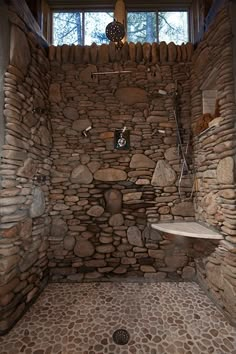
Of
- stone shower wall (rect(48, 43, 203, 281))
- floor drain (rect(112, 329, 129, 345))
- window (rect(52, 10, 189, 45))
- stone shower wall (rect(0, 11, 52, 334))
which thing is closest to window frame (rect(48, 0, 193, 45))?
window (rect(52, 10, 189, 45))

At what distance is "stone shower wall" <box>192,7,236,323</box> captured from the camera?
1.61 m

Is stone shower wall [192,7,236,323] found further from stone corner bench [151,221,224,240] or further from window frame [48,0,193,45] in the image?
window frame [48,0,193,45]

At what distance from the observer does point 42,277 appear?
214 centimetres

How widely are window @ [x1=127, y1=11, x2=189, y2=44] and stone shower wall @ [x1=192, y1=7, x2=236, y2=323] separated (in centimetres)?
72

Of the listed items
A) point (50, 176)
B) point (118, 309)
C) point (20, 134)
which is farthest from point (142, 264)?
point (20, 134)

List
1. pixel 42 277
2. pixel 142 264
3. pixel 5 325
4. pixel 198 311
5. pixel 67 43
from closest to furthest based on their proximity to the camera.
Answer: pixel 5 325 → pixel 198 311 → pixel 42 277 → pixel 142 264 → pixel 67 43

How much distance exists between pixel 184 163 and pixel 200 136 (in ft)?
1.32

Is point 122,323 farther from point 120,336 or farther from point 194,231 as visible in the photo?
point 194,231

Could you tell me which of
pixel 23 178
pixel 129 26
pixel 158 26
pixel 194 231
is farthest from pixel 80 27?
pixel 194 231

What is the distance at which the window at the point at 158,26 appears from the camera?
8.52 feet

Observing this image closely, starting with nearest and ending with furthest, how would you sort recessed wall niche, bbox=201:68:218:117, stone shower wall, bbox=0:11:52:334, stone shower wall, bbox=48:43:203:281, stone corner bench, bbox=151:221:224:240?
1. stone shower wall, bbox=0:11:52:334
2. stone corner bench, bbox=151:221:224:240
3. recessed wall niche, bbox=201:68:218:117
4. stone shower wall, bbox=48:43:203:281

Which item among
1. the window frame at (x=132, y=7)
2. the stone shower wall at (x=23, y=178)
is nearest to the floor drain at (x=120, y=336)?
the stone shower wall at (x=23, y=178)

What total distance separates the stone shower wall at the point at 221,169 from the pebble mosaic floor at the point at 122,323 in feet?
0.92

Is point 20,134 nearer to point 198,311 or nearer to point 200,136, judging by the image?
point 200,136
